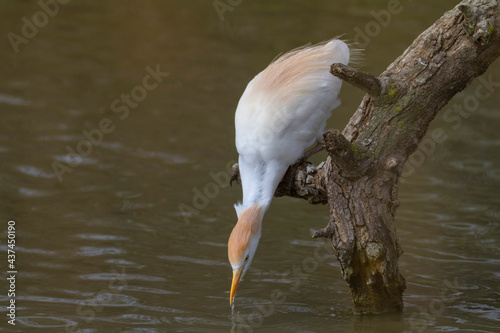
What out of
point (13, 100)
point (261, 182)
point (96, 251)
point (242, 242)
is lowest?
point (242, 242)

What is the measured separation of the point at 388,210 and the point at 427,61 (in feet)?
3.55

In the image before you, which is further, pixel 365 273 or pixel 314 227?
pixel 314 227

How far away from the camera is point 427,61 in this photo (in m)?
5.67

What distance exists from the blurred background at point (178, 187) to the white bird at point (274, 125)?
0.79 meters

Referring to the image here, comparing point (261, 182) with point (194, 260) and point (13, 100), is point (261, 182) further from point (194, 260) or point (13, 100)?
point (13, 100)

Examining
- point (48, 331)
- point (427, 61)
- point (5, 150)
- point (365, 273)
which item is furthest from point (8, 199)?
point (427, 61)

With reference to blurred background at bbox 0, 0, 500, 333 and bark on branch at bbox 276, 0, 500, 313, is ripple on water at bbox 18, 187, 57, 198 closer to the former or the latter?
blurred background at bbox 0, 0, 500, 333

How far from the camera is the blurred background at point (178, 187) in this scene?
6578 millimetres

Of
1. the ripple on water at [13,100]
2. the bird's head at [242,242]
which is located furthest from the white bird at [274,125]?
the ripple on water at [13,100]

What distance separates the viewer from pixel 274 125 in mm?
6395

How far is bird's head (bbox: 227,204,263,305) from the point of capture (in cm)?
596

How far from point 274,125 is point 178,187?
115 inches

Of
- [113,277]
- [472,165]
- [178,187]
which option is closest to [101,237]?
[113,277]

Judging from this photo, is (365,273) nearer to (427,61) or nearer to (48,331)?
(427,61)
